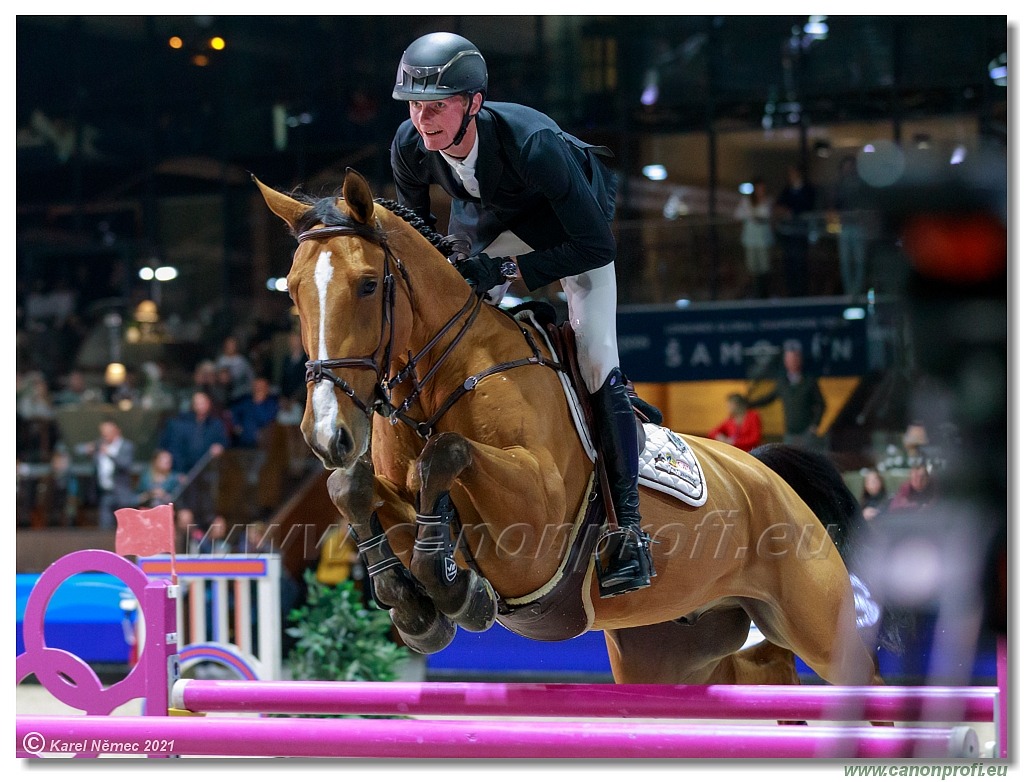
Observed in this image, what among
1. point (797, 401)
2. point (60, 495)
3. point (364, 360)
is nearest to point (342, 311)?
point (364, 360)

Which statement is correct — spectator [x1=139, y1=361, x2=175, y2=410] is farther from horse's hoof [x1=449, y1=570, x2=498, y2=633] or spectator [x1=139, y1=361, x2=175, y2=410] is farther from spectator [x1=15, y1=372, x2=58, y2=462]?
horse's hoof [x1=449, y1=570, x2=498, y2=633]

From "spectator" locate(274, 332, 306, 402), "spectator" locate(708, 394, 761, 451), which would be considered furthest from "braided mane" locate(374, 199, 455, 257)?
"spectator" locate(274, 332, 306, 402)

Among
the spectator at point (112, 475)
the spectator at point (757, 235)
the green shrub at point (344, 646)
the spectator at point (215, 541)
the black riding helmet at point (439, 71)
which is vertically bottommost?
the green shrub at point (344, 646)

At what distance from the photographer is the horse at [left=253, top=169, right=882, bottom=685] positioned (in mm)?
2484

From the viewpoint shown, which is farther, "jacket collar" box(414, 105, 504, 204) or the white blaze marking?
"jacket collar" box(414, 105, 504, 204)

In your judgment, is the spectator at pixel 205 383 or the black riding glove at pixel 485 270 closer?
the black riding glove at pixel 485 270

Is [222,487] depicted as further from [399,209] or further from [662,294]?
[399,209]

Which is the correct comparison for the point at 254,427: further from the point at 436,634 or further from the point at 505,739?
the point at 505,739

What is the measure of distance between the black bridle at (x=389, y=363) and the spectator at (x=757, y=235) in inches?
285

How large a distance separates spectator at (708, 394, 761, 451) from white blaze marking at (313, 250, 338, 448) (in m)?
5.21

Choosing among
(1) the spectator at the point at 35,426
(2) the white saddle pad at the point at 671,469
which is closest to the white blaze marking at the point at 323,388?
(2) the white saddle pad at the point at 671,469

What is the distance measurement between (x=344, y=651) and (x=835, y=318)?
17.2ft

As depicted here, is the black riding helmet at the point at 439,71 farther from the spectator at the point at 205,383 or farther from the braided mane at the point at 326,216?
the spectator at the point at 205,383

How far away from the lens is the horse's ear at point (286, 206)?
2.66 meters
